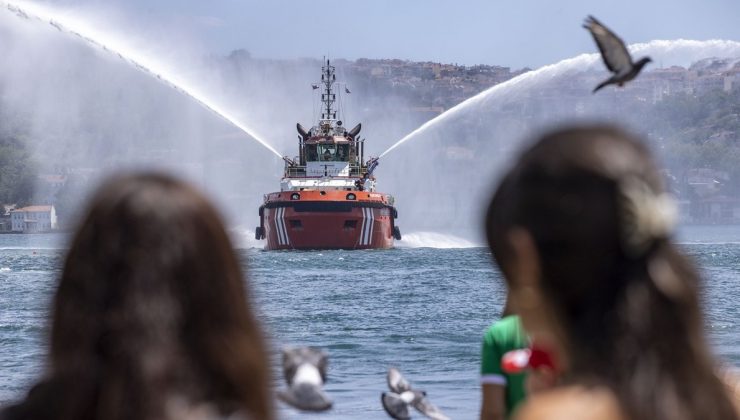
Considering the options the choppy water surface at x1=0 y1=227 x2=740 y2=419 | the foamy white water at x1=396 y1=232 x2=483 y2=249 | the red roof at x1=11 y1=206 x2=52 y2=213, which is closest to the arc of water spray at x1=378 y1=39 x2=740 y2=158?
the choppy water surface at x1=0 y1=227 x2=740 y2=419

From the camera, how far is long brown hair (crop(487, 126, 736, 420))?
2119 millimetres

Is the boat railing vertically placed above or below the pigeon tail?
above

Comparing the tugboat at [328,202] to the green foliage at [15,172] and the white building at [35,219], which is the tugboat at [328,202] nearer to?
the green foliage at [15,172]

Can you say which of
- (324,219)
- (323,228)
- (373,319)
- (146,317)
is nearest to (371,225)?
(323,228)

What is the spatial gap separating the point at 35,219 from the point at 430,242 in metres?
90.9

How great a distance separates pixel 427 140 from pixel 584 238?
110 metres

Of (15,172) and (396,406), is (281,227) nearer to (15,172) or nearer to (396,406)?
(396,406)

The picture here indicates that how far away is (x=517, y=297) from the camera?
2406 mm

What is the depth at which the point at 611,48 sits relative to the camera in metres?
6.21

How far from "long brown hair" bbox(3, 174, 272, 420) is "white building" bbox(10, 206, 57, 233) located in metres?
161

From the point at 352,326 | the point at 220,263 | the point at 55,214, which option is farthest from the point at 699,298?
the point at 55,214

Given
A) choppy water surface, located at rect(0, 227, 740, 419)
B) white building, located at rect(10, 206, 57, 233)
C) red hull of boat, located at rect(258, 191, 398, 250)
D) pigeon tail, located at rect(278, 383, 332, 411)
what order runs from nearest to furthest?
pigeon tail, located at rect(278, 383, 332, 411)
choppy water surface, located at rect(0, 227, 740, 419)
red hull of boat, located at rect(258, 191, 398, 250)
white building, located at rect(10, 206, 57, 233)

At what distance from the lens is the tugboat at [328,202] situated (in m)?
55.8

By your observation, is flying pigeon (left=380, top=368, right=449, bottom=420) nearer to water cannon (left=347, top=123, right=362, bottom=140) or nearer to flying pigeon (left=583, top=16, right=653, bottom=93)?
flying pigeon (left=583, top=16, right=653, bottom=93)
